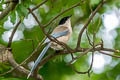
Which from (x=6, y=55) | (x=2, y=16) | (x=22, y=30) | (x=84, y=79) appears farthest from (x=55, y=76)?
(x=2, y=16)

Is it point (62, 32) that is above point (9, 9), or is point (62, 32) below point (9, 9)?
below

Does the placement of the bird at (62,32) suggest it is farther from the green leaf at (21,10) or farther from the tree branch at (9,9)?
the green leaf at (21,10)

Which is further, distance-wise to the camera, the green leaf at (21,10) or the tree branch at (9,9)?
the tree branch at (9,9)

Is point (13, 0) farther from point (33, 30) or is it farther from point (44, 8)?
point (44, 8)

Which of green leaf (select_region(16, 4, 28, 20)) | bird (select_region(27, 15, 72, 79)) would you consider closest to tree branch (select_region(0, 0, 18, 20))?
green leaf (select_region(16, 4, 28, 20))

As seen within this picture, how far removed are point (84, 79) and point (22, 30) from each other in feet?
4.46

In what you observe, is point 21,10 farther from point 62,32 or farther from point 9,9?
point 62,32

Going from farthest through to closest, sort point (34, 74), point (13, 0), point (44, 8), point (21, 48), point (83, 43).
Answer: point (44, 8)
point (83, 43)
point (21, 48)
point (34, 74)
point (13, 0)

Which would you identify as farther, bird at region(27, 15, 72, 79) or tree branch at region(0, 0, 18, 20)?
bird at region(27, 15, 72, 79)

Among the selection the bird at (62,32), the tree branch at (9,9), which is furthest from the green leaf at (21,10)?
the bird at (62,32)

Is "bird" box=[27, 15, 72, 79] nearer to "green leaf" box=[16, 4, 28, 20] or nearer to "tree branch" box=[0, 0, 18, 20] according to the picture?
"tree branch" box=[0, 0, 18, 20]

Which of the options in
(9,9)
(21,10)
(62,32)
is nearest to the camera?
(21,10)

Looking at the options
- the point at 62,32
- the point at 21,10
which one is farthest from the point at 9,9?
the point at 62,32

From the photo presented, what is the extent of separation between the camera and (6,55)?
5012 millimetres
